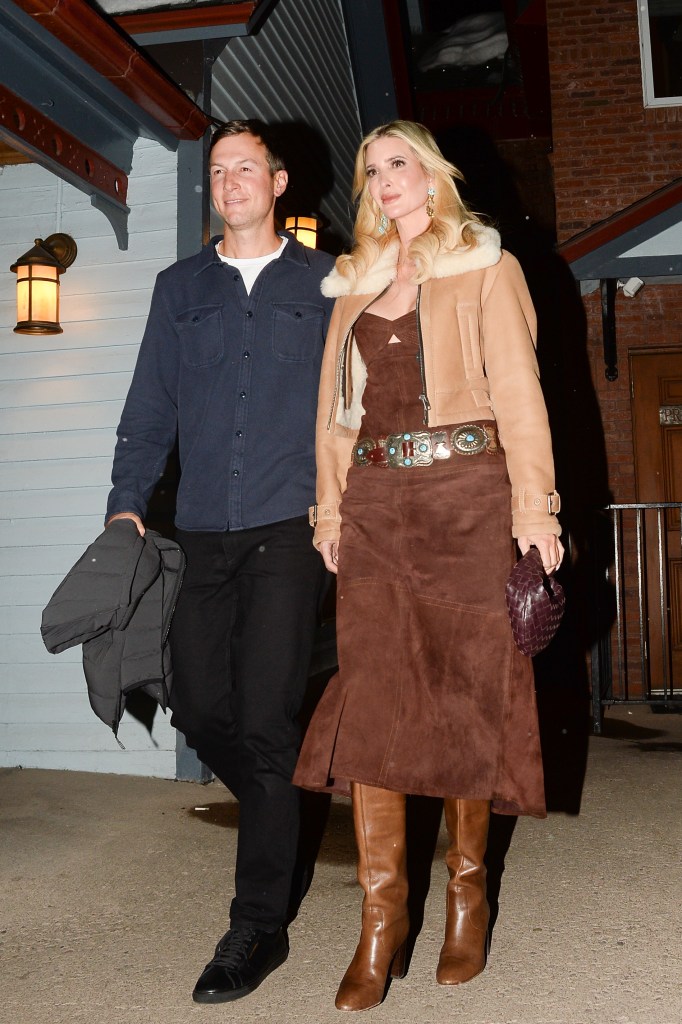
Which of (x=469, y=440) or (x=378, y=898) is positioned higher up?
(x=469, y=440)

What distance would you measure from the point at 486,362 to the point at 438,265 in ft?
1.04

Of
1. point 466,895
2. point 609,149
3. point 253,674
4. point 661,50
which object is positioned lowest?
point 466,895

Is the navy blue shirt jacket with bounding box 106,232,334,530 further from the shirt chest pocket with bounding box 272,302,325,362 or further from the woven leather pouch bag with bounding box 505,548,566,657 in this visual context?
the woven leather pouch bag with bounding box 505,548,566,657

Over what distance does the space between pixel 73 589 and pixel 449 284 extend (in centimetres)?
145

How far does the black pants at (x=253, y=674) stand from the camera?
2855 mm

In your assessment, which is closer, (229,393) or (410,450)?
(410,450)

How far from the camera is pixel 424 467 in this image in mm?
2758

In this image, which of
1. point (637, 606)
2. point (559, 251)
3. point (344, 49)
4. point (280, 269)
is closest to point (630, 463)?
point (637, 606)

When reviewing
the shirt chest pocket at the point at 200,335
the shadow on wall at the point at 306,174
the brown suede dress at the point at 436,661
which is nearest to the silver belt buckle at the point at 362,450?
the brown suede dress at the point at 436,661

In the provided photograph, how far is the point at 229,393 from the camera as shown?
126 inches

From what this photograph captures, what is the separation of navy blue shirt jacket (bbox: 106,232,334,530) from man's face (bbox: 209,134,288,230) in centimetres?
18

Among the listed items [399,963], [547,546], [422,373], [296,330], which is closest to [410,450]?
[422,373]

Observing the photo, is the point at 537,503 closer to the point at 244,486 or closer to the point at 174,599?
the point at 244,486

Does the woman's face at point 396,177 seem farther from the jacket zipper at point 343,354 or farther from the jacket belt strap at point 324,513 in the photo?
the jacket belt strap at point 324,513
